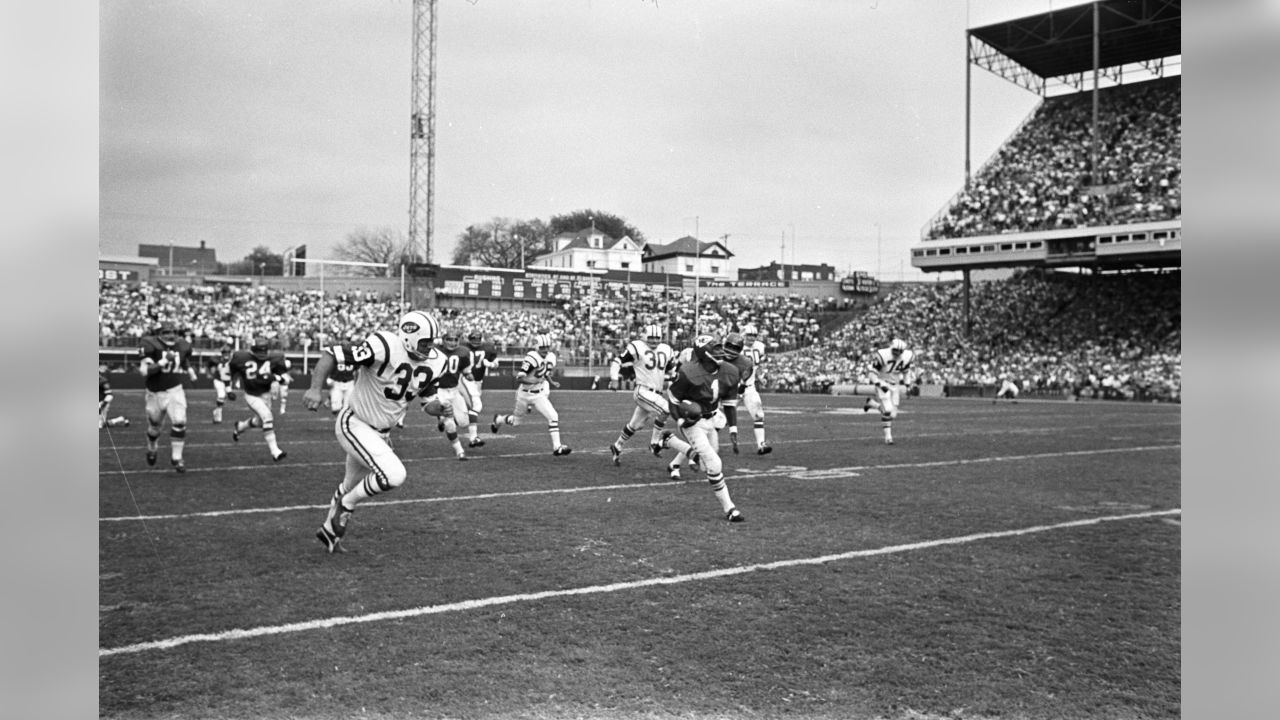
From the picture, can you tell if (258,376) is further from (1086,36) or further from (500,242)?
(1086,36)

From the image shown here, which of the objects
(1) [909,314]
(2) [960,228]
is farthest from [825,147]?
(2) [960,228]

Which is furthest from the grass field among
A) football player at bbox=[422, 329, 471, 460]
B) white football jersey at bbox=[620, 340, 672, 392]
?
football player at bbox=[422, 329, 471, 460]

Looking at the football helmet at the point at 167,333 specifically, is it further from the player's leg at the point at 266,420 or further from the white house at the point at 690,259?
the white house at the point at 690,259

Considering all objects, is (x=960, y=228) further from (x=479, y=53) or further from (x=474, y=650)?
(x=474, y=650)

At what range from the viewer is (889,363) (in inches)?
444

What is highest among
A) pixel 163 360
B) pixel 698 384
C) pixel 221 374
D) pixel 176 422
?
pixel 163 360

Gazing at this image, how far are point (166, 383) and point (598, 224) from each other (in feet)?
14.0

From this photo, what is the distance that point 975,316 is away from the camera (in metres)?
17.6

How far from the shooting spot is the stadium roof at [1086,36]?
23.1 ft

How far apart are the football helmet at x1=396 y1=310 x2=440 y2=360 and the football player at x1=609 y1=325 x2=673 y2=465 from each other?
3221 millimetres

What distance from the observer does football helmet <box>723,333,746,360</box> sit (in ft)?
20.5

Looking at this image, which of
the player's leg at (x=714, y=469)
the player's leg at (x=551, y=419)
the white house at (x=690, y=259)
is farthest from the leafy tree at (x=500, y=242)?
the player's leg at (x=551, y=419)

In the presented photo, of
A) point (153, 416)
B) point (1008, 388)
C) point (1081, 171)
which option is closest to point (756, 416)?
point (153, 416)
